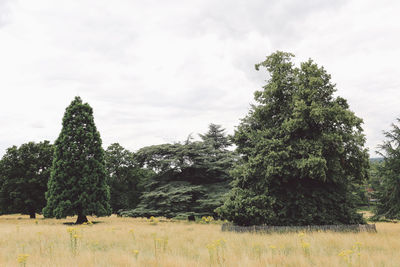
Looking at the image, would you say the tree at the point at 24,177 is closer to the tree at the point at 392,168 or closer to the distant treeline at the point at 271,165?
the distant treeline at the point at 271,165

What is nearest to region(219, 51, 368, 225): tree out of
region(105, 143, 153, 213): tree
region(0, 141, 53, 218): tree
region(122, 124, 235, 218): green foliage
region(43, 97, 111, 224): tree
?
region(122, 124, 235, 218): green foliage

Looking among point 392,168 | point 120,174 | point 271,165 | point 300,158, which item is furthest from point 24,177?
point 392,168

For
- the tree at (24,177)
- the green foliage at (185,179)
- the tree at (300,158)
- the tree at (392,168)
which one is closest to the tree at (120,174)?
the green foliage at (185,179)

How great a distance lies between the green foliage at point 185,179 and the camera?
2608cm

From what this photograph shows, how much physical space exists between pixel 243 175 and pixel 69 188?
16503 millimetres

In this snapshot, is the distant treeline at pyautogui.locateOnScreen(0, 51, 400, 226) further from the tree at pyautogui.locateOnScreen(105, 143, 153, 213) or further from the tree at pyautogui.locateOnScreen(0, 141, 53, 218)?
the tree at pyautogui.locateOnScreen(0, 141, 53, 218)

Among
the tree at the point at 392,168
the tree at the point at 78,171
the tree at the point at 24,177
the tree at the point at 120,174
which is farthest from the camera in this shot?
the tree at the point at 24,177

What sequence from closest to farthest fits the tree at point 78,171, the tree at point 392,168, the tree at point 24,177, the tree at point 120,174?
the tree at point 392,168 → the tree at point 78,171 → the tree at point 120,174 → the tree at point 24,177

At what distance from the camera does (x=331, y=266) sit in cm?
654

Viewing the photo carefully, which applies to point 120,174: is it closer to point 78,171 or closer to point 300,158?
point 78,171

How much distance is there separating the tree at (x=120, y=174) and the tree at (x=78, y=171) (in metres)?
5.57

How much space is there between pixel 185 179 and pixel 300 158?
48.3ft

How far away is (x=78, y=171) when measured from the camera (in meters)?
26.2

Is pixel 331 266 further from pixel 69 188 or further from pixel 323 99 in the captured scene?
pixel 69 188
